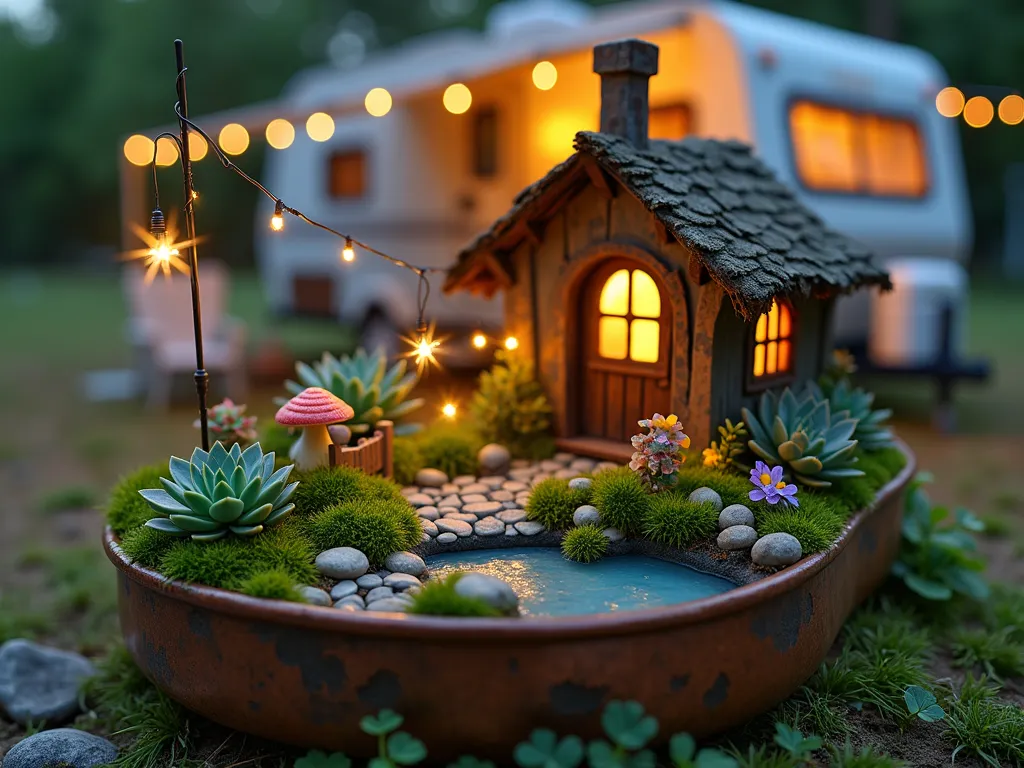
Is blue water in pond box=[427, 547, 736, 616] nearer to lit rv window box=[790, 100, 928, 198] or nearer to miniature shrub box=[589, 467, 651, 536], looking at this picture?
miniature shrub box=[589, 467, 651, 536]

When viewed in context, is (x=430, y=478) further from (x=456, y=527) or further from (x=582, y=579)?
(x=582, y=579)

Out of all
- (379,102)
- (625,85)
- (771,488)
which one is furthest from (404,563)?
(379,102)

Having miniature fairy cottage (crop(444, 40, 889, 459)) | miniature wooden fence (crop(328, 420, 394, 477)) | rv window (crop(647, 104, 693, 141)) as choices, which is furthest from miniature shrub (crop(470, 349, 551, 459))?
rv window (crop(647, 104, 693, 141))

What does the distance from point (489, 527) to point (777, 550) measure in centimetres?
140

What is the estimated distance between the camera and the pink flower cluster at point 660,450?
15.1ft

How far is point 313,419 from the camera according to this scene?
4711 millimetres

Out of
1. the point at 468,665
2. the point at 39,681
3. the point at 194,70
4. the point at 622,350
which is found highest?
the point at 194,70

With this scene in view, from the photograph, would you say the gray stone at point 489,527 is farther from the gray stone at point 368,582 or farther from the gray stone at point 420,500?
the gray stone at point 368,582

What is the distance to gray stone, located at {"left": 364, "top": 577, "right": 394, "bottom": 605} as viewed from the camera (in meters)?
3.82

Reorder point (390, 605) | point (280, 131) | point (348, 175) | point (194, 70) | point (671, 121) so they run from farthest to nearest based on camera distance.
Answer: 1. point (194, 70)
2. point (348, 175)
3. point (280, 131)
4. point (671, 121)
5. point (390, 605)

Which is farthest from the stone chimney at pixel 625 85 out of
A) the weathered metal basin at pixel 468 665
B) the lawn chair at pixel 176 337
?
the lawn chair at pixel 176 337

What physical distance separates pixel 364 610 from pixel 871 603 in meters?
3.10

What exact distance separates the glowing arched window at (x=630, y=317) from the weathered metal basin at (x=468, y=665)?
1.76m

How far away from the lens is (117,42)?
30.8 meters
